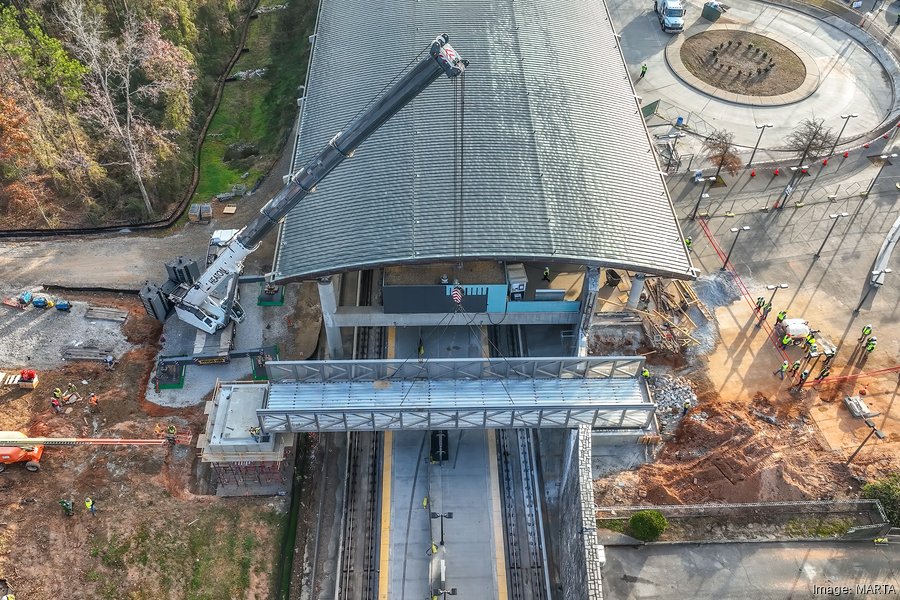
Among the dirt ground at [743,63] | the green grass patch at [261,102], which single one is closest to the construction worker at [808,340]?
the dirt ground at [743,63]

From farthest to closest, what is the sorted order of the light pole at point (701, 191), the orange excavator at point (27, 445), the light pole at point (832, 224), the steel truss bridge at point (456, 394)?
the light pole at point (701, 191) < the light pole at point (832, 224) < the orange excavator at point (27, 445) < the steel truss bridge at point (456, 394)

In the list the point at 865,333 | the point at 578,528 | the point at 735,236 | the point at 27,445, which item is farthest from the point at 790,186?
the point at 27,445

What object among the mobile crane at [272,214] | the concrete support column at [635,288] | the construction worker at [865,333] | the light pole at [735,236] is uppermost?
the light pole at [735,236]

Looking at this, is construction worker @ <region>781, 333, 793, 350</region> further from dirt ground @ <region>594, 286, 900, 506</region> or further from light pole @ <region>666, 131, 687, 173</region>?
light pole @ <region>666, 131, 687, 173</region>

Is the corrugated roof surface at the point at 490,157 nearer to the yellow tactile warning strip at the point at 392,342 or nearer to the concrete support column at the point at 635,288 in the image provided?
the concrete support column at the point at 635,288

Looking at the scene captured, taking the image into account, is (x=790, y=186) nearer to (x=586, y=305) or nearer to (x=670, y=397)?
(x=670, y=397)

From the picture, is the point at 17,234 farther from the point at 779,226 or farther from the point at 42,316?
the point at 779,226
